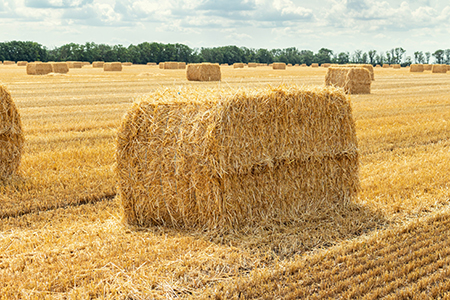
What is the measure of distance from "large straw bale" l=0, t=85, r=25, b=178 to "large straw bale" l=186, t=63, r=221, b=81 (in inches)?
842

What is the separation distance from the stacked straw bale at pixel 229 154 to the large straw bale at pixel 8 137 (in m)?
3.02

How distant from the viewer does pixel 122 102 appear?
18469 mm

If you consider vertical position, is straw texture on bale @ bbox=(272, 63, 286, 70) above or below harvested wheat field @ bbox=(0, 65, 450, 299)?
above

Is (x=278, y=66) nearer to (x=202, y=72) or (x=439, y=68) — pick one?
(x=439, y=68)

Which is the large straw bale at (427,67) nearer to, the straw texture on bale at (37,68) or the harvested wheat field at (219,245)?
the straw texture on bale at (37,68)

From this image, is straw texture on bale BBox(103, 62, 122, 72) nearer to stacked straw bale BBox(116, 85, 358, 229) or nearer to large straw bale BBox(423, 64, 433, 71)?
large straw bale BBox(423, 64, 433, 71)

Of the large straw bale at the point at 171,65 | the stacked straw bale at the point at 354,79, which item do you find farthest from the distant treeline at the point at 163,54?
the stacked straw bale at the point at 354,79

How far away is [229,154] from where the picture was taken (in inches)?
225

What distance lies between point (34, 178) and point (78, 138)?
135 inches

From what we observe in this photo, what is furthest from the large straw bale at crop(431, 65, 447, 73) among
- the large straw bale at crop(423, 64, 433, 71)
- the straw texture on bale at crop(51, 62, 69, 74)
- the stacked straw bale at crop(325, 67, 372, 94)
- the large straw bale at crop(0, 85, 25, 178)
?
the large straw bale at crop(0, 85, 25, 178)

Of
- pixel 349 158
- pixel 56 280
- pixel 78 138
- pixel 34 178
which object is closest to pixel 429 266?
pixel 349 158

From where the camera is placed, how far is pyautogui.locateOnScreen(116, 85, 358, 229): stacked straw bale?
5770 millimetres

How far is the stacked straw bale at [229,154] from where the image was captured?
5.77 metres

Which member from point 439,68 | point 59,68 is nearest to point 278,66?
point 439,68
